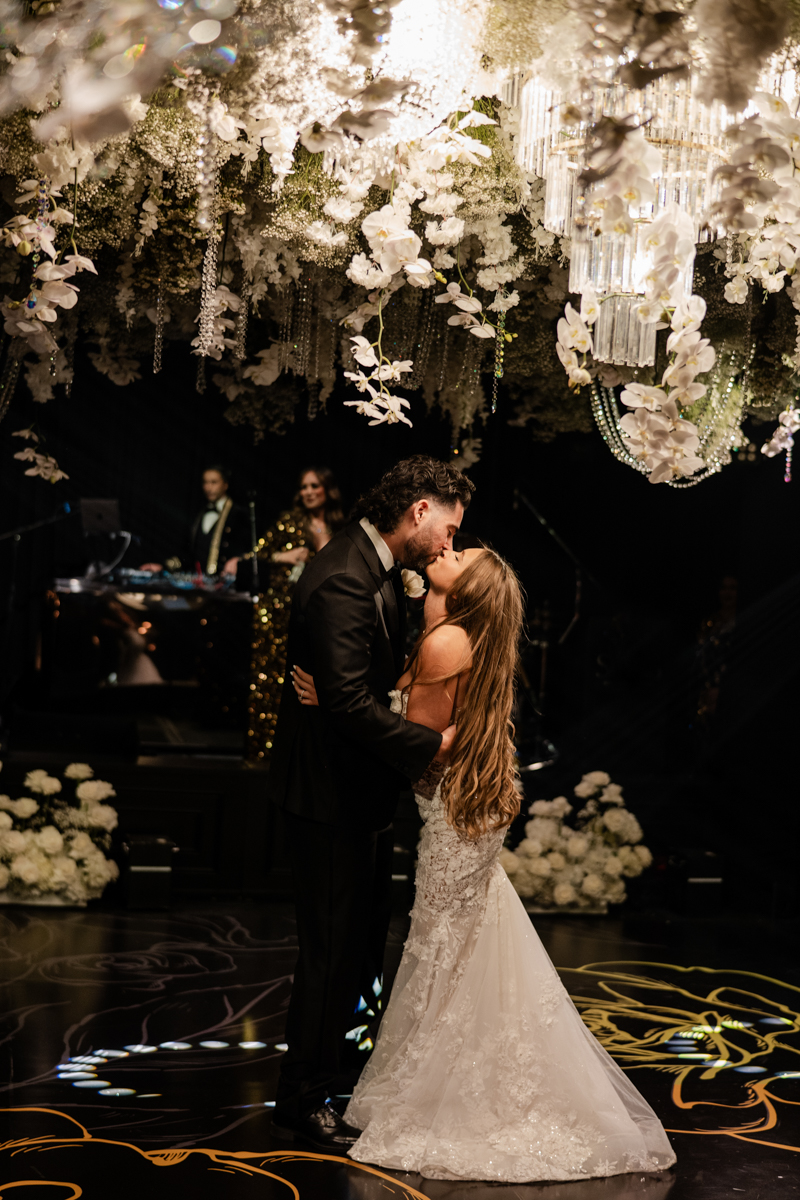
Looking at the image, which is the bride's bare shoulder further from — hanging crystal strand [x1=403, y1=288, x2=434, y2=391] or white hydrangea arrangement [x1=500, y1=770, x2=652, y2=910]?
white hydrangea arrangement [x1=500, y1=770, x2=652, y2=910]

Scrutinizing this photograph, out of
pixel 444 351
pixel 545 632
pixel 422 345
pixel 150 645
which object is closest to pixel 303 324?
pixel 422 345

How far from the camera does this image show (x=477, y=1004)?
9.80 feet

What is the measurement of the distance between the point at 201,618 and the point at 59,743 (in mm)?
1094

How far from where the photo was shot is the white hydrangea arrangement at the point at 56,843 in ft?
17.1

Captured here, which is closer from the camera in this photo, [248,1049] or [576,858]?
[248,1049]

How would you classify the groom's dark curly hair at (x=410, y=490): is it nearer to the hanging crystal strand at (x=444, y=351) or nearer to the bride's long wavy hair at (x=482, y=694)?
the bride's long wavy hair at (x=482, y=694)

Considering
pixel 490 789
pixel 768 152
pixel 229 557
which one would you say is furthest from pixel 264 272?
pixel 229 557

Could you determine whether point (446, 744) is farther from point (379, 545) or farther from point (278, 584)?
point (278, 584)

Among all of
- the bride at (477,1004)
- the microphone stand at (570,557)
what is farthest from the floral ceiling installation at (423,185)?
the microphone stand at (570,557)

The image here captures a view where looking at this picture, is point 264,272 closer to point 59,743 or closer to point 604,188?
point 604,188

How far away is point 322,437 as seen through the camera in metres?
8.59

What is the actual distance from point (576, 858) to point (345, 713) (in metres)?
3.39

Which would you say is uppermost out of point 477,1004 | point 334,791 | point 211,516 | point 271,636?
point 211,516

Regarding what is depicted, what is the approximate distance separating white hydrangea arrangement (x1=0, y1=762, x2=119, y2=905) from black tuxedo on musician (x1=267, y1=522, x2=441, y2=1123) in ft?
8.15
